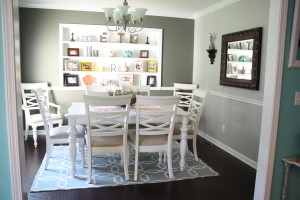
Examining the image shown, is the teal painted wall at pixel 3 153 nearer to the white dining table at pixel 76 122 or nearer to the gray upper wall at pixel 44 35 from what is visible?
the white dining table at pixel 76 122

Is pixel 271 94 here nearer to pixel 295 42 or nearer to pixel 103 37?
pixel 295 42

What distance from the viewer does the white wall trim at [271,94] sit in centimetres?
198

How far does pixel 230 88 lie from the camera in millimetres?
4266

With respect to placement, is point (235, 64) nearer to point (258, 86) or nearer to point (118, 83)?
point (258, 86)

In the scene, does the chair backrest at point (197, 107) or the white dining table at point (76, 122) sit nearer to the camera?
the white dining table at point (76, 122)

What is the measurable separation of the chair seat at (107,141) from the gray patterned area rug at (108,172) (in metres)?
0.45

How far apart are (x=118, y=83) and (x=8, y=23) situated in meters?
3.81

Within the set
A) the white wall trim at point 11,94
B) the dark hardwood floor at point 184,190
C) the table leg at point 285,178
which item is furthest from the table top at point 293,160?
the white wall trim at point 11,94

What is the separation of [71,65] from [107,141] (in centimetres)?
256

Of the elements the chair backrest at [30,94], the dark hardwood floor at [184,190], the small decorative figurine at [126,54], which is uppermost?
the small decorative figurine at [126,54]

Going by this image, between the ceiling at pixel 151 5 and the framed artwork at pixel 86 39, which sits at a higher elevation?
the ceiling at pixel 151 5

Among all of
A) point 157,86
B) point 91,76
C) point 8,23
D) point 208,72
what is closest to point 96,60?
point 91,76

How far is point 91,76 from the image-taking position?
532 centimetres

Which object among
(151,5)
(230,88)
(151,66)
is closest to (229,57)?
(230,88)
